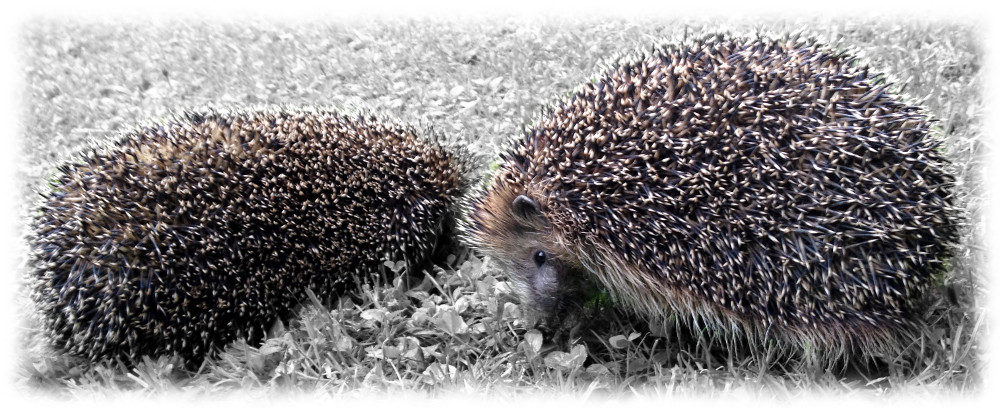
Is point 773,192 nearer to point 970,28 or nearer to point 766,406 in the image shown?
point 766,406

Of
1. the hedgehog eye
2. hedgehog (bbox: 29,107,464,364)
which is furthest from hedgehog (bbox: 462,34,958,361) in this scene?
hedgehog (bbox: 29,107,464,364)

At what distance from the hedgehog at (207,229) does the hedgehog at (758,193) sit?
127cm

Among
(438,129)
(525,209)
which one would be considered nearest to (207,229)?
(525,209)

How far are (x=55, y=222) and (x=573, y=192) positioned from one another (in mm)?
2739

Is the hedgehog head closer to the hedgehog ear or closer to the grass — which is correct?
the hedgehog ear

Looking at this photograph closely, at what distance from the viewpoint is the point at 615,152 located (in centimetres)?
336

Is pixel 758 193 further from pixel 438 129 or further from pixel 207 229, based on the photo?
pixel 438 129

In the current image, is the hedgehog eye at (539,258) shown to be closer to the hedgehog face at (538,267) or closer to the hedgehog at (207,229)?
the hedgehog face at (538,267)

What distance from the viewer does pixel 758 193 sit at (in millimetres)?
3094

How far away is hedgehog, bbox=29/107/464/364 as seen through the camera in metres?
3.78

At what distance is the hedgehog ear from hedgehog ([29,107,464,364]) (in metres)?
1.06

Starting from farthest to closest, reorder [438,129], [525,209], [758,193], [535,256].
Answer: [438,129] → [535,256] → [525,209] → [758,193]

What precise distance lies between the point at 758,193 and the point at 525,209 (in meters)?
1.14

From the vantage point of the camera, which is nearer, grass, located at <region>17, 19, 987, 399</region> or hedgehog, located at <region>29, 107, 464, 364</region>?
Result: grass, located at <region>17, 19, 987, 399</region>
